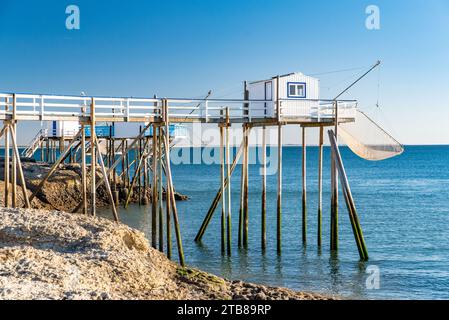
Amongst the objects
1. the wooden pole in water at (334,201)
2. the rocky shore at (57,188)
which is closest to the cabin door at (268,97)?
the wooden pole in water at (334,201)

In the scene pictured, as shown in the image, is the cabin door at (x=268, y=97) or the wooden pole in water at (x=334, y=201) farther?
the cabin door at (x=268, y=97)

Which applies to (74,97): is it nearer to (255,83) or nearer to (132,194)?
(255,83)

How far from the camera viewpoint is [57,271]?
1333cm

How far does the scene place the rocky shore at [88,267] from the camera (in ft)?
41.2

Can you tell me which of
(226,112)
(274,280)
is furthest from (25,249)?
(226,112)

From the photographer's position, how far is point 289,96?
25.7 metres

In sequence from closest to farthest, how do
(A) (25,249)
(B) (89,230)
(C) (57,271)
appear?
(C) (57,271) < (A) (25,249) < (B) (89,230)

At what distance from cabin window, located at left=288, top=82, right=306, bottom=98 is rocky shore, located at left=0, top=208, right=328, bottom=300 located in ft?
36.6

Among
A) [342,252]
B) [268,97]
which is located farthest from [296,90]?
[342,252]

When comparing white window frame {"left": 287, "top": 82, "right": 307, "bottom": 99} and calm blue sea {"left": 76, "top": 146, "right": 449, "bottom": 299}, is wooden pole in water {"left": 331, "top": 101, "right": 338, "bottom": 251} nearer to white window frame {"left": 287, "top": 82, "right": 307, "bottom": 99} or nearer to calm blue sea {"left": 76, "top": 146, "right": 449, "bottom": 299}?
calm blue sea {"left": 76, "top": 146, "right": 449, "bottom": 299}

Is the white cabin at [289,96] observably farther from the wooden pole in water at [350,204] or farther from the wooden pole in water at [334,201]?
the wooden pole in water at [350,204]

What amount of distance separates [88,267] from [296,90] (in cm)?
1456

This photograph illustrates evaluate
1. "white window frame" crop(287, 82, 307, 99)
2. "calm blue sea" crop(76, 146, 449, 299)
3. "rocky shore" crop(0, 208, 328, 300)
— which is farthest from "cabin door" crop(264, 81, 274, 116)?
"rocky shore" crop(0, 208, 328, 300)
